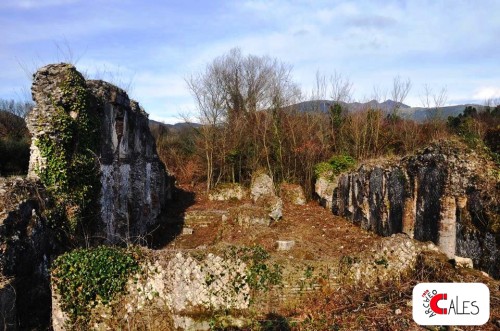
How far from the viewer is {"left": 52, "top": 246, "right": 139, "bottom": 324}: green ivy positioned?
22.9ft

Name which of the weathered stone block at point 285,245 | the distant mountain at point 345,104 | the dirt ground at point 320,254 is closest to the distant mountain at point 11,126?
the dirt ground at point 320,254

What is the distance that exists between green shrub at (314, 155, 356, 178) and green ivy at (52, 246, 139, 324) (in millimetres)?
18563

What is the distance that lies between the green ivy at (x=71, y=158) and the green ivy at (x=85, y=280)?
3233 millimetres

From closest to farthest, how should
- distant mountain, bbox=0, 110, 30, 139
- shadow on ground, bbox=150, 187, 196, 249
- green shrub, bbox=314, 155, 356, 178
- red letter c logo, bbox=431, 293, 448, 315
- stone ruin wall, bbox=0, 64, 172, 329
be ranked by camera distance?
1. red letter c logo, bbox=431, 293, 448, 315
2. stone ruin wall, bbox=0, 64, 172, 329
3. shadow on ground, bbox=150, 187, 196, 249
4. green shrub, bbox=314, 155, 356, 178
5. distant mountain, bbox=0, 110, 30, 139

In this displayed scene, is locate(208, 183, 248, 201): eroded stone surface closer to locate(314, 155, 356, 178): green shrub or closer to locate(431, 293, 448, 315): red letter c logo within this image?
locate(314, 155, 356, 178): green shrub

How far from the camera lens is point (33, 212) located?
29.9 ft

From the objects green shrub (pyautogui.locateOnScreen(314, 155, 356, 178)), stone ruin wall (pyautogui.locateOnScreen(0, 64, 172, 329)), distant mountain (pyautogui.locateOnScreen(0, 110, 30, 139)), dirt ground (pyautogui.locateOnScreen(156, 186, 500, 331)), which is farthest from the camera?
distant mountain (pyautogui.locateOnScreen(0, 110, 30, 139))

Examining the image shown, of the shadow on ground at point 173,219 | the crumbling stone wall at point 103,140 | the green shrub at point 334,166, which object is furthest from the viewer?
the green shrub at point 334,166

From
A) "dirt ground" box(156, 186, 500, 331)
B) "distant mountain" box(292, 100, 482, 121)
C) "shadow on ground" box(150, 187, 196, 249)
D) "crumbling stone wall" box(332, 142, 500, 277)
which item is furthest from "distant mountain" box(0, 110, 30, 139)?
"crumbling stone wall" box(332, 142, 500, 277)

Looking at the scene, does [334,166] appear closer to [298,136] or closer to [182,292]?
[298,136]

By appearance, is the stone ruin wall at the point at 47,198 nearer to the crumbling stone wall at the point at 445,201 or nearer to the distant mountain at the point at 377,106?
the crumbling stone wall at the point at 445,201

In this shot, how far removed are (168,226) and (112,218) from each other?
20.0ft

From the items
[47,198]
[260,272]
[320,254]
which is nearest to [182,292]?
[260,272]

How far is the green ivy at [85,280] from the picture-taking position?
275 inches
